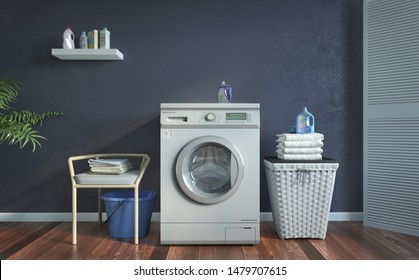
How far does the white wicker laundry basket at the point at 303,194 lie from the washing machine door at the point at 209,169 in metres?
0.35

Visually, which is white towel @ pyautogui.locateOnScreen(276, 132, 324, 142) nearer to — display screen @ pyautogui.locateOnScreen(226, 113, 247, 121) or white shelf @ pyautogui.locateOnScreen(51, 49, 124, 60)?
display screen @ pyautogui.locateOnScreen(226, 113, 247, 121)

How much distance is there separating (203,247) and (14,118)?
2021 millimetres

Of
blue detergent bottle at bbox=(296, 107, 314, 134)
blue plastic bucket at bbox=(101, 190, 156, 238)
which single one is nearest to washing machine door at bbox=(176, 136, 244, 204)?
blue plastic bucket at bbox=(101, 190, 156, 238)

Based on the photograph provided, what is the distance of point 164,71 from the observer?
326cm

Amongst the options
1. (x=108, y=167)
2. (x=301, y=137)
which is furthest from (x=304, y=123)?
(x=108, y=167)

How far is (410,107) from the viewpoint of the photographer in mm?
2867

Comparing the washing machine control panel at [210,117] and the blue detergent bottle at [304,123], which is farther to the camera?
the blue detergent bottle at [304,123]

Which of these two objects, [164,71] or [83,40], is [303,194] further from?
[83,40]

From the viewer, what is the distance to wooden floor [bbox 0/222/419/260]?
233 centimetres

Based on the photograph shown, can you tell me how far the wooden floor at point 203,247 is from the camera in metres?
2.33

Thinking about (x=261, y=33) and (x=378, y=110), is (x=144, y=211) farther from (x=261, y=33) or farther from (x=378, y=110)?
(x=378, y=110)

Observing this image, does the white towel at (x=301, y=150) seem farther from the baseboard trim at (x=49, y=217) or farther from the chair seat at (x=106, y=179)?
the chair seat at (x=106, y=179)

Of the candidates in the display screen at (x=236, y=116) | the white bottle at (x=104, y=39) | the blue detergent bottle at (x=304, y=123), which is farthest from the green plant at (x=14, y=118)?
the blue detergent bottle at (x=304, y=123)

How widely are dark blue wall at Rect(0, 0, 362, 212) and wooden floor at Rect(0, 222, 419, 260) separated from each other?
53 centimetres
